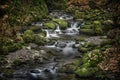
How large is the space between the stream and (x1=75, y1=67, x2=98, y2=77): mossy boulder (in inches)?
59.3

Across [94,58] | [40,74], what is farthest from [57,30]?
[40,74]

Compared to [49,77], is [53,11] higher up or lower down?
higher up

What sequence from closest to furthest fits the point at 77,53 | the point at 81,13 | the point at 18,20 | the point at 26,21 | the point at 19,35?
the point at 77,53 → the point at 19,35 → the point at 18,20 → the point at 26,21 → the point at 81,13

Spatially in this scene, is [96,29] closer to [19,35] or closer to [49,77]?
[19,35]

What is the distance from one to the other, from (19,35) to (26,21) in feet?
13.3

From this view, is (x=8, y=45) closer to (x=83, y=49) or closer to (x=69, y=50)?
(x=69, y=50)

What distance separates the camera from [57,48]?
23.5m

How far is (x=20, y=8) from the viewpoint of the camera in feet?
96.8

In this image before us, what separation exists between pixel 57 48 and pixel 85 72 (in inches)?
249

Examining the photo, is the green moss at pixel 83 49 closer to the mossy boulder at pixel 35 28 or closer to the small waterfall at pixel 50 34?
the small waterfall at pixel 50 34

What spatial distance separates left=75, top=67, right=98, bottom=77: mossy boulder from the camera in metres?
17.5

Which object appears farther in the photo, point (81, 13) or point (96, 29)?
point (81, 13)

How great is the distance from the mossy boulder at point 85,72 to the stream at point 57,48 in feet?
4.94

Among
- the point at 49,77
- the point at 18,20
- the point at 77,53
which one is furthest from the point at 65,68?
the point at 18,20
